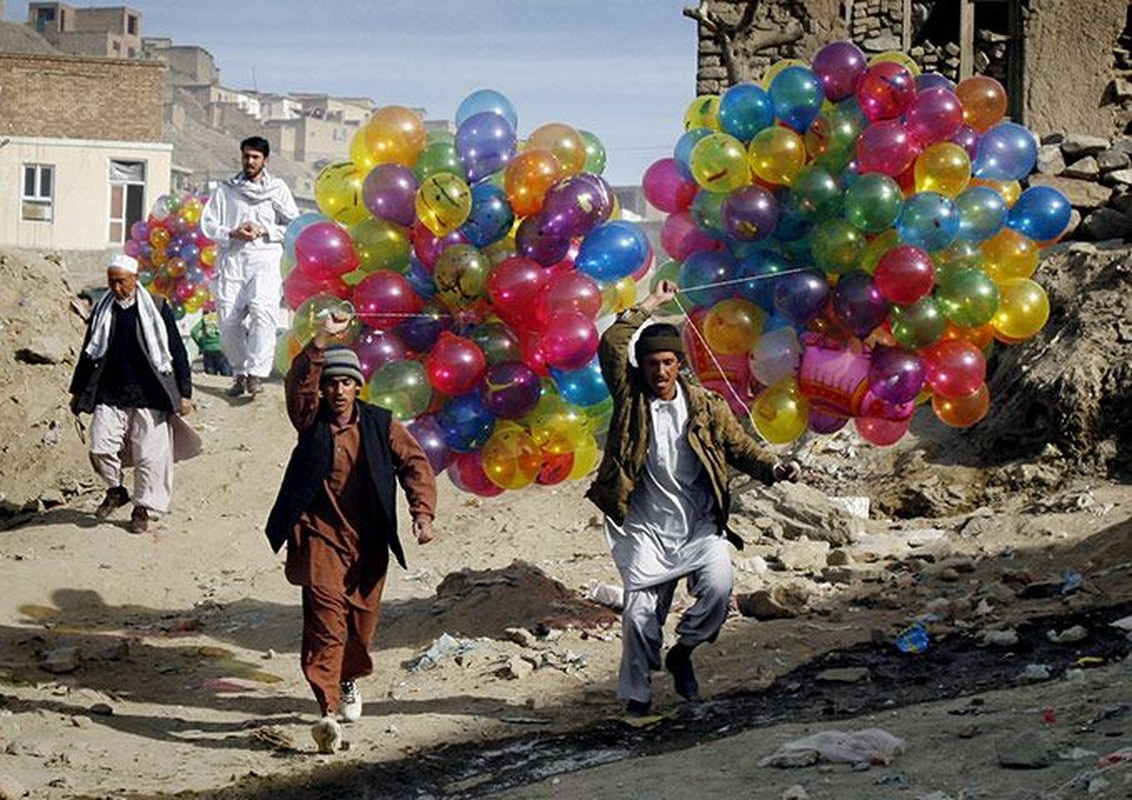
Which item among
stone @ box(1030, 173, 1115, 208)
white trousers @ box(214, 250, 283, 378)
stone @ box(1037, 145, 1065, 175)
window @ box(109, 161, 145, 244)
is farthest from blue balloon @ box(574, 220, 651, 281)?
window @ box(109, 161, 145, 244)

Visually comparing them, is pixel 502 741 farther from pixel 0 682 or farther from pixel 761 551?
pixel 761 551

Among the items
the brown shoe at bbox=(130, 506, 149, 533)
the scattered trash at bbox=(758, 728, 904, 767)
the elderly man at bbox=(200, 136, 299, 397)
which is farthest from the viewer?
the elderly man at bbox=(200, 136, 299, 397)

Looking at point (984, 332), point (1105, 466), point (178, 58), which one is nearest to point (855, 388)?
point (984, 332)

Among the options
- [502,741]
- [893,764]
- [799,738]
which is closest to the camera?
[893,764]

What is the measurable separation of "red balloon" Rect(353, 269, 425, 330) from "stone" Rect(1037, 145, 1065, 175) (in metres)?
7.53

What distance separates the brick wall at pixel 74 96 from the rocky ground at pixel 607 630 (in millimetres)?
31142

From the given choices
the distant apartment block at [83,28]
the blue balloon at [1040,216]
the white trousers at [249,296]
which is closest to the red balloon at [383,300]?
the blue balloon at [1040,216]

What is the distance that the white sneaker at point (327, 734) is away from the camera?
7043mm

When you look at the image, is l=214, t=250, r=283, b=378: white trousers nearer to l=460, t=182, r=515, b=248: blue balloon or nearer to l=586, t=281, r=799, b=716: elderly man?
l=460, t=182, r=515, b=248: blue balloon

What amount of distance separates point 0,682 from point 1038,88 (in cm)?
1089

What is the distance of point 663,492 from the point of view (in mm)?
7492

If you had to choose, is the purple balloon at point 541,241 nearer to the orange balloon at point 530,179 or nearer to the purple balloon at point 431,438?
the orange balloon at point 530,179

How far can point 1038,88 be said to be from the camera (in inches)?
616

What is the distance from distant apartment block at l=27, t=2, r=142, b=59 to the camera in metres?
74.5
